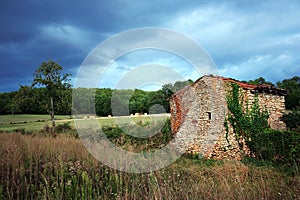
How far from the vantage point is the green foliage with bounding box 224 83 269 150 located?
37.7 feet

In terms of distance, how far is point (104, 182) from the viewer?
4.47 metres

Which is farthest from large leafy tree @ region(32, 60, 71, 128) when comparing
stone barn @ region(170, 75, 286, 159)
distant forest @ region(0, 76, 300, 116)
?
stone barn @ region(170, 75, 286, 159)

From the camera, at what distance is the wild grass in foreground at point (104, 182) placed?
11.2ft

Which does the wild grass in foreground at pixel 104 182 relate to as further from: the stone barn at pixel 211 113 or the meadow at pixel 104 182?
the stone barn at pixel 211 113

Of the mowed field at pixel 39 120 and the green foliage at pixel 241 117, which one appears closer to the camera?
the green foliage at pixel 241 117

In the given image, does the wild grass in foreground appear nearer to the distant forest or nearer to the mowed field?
the distant forest

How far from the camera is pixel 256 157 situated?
439 inches

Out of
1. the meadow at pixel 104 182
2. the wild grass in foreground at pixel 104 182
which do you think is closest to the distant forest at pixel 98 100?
the meadow at pixel 104 182

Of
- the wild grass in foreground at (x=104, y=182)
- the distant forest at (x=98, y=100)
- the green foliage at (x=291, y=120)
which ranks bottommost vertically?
the wild grass in foreground at (x=104, y=182)

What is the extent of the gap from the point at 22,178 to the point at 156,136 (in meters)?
11.1

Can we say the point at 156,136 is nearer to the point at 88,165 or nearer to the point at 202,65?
the point at 202,65

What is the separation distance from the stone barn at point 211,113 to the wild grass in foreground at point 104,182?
6.35 metres

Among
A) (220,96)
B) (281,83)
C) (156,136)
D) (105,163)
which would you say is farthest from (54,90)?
(281,83)

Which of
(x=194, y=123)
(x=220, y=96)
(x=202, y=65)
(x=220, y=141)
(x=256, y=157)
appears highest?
(x=202, y=65)
